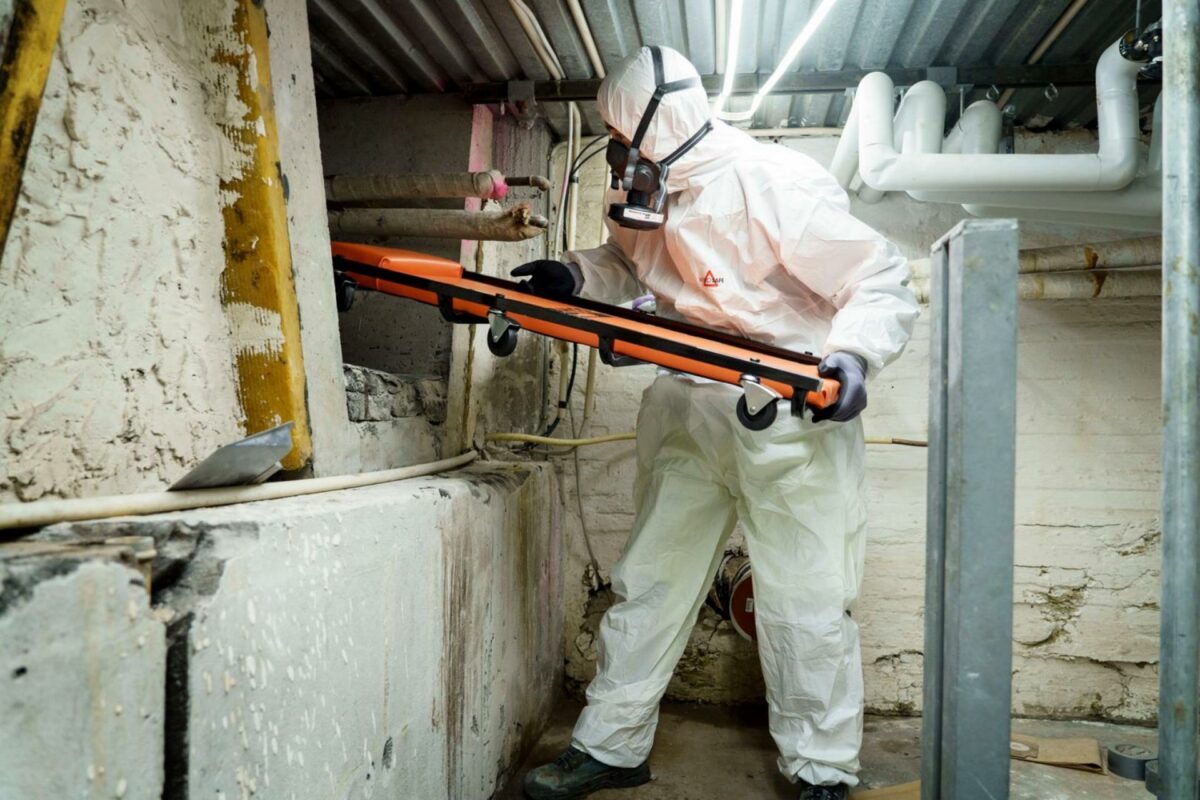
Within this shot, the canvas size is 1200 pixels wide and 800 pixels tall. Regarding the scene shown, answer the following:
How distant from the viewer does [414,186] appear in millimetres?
1706

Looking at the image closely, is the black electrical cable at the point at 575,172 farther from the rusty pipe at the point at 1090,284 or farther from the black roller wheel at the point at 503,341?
the rusty pipe at the point at 1090,284

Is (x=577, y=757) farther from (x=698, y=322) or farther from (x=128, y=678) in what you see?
(x=128, y=678)

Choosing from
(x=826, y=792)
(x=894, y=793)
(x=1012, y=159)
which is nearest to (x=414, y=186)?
(x=1012, y=159)

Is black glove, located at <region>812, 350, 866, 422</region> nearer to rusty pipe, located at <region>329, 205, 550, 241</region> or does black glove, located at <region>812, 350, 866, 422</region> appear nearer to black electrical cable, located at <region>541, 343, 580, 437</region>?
rusty pipe, located at <region>329, 205, 550, 241</region>

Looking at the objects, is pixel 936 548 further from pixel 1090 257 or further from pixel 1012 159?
pixel 1090 257

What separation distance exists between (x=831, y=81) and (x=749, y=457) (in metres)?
1.14

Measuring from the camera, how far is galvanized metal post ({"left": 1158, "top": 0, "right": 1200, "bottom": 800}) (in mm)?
916

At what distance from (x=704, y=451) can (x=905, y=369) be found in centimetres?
91

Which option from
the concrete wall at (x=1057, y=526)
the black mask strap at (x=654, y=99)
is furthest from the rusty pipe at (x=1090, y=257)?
the black mask strap at (x=654, y=99)

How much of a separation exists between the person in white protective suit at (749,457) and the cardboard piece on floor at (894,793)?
13 cm

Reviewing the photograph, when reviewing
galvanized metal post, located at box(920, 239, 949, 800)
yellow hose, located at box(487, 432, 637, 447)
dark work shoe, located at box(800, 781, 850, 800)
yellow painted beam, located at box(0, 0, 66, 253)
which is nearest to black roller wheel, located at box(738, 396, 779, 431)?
galvanized metal post, located at box(920, 239, 949, 800)

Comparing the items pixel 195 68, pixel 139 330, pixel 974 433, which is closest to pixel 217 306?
pixel 139 330

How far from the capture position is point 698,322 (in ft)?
5.68

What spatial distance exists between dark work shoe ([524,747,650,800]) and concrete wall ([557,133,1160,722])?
25.5 inches
